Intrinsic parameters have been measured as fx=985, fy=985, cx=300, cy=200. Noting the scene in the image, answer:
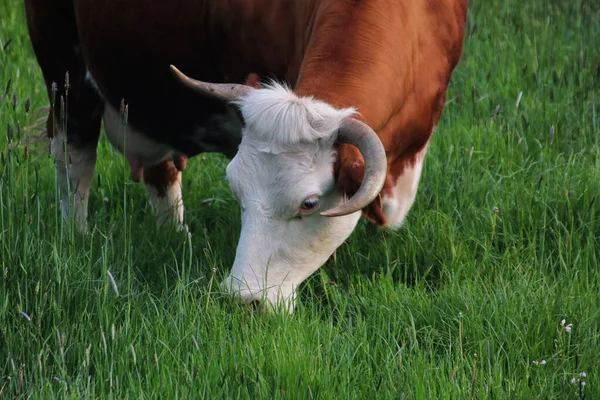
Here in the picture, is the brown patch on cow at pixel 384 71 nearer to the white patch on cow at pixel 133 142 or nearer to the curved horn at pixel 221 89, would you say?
the curved horn at pixel 221 89

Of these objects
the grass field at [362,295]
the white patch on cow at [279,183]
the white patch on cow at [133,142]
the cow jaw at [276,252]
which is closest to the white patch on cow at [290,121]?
the white patch on cow at [279,183]

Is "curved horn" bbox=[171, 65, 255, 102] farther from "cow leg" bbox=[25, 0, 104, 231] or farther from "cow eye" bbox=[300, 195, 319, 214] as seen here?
"cow leg" bbox=[25, 0, 104, 231]

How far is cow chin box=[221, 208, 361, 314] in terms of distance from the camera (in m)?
3.46

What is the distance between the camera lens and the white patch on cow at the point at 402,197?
4.14 m

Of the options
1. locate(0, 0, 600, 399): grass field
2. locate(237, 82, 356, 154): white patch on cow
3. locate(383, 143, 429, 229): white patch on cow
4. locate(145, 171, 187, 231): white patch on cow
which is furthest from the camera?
locate(145, 171, 187, 231): white patch on cow

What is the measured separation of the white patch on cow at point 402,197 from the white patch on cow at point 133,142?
4.96 ft

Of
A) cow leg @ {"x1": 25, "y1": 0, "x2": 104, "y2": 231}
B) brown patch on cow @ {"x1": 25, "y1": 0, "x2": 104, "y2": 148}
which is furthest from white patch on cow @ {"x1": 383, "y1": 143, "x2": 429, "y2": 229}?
brown patch on cow @ {"x1": 25, "y1": 0, "x2": 104, "y2": 148}

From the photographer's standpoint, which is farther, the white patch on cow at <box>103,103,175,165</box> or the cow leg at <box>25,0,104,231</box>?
the white patch on cow at <box>103,103,175,165</box>

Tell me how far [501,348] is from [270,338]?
0.76m

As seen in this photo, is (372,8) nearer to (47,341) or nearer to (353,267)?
(353,267)

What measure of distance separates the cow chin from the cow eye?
7 cm

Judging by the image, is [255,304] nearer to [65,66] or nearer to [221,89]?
[221,89]

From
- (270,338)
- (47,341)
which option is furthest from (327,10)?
(47,341)

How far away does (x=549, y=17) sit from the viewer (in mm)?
7051
